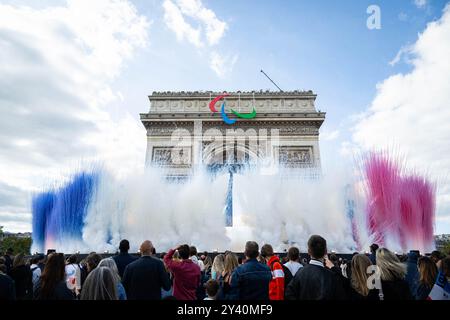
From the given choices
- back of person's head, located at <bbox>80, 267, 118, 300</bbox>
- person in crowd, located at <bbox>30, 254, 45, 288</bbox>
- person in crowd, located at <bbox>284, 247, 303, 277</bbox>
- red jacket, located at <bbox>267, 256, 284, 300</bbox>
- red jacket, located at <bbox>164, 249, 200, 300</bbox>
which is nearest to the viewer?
back of person's head, located at <bbox>80, 267, 118, 300</bbox>

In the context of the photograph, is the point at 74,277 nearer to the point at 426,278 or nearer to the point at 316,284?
the point at 316,284

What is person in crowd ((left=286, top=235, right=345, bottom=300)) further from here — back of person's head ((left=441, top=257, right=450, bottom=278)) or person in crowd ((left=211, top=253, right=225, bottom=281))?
person in crowd ((left=211, top=253, right=225, bottom=281))

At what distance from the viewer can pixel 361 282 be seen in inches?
92.7

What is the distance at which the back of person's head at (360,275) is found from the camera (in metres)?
2.33

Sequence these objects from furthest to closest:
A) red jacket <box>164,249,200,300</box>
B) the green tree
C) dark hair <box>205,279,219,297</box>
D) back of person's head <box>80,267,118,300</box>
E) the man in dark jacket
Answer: the green tree → red jacket <box>164,249,200,300</box> → the man in dark jacket → dark hair <box>205,279,219,297</box> → back of person's head <box>80,267,118,300</box>

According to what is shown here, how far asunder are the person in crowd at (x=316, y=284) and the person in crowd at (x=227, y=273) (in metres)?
0.94

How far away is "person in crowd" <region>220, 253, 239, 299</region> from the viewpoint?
3.01 metres

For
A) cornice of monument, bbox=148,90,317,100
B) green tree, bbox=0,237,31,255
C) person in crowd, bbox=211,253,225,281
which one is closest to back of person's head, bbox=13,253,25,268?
person in crowd, bbox=211,253,225,281

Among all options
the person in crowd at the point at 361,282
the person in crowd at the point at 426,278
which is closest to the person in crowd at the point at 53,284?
the person in crowd at the point at 361,282

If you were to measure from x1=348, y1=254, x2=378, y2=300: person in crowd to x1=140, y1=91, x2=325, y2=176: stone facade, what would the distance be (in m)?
22.2
